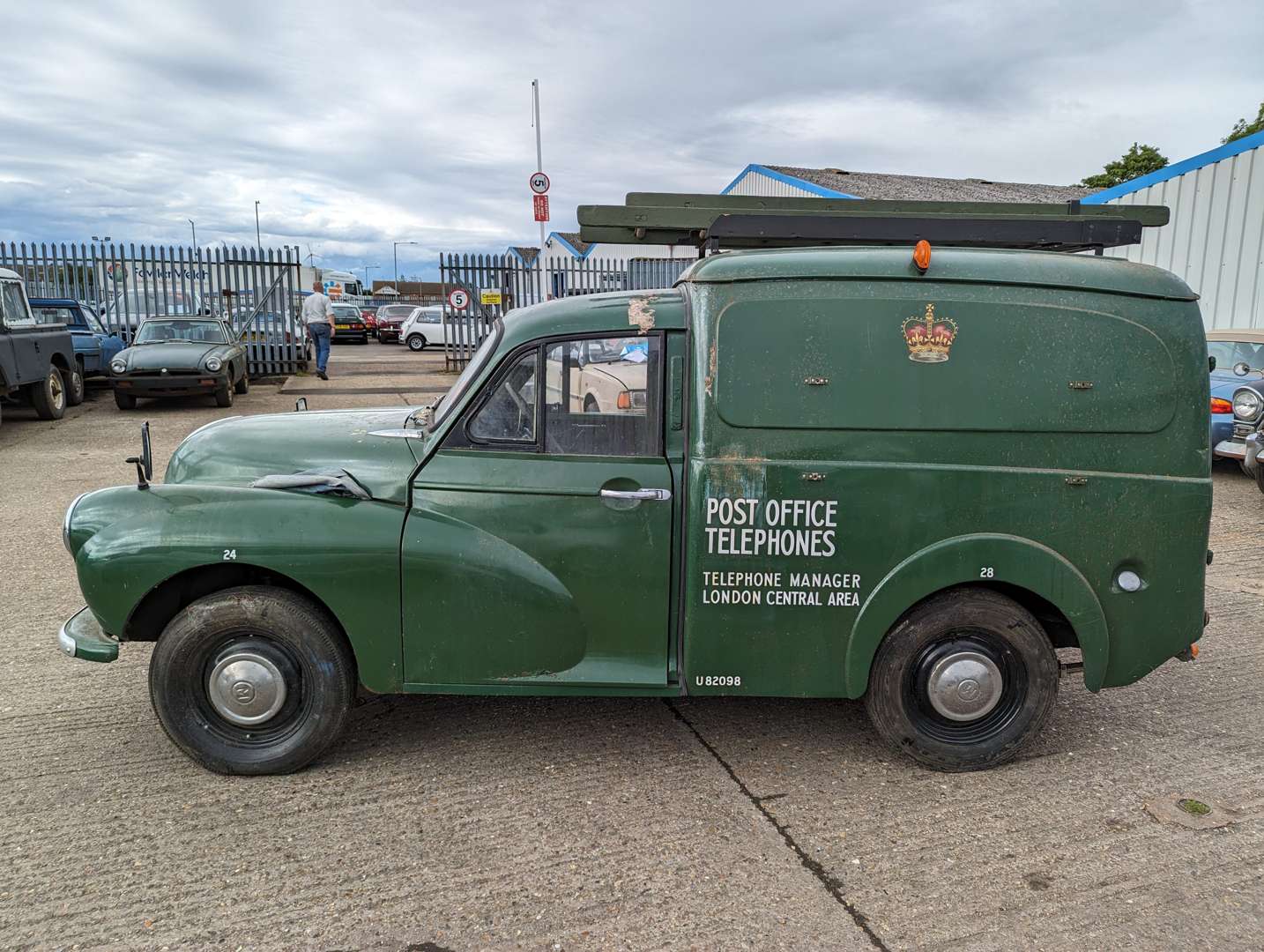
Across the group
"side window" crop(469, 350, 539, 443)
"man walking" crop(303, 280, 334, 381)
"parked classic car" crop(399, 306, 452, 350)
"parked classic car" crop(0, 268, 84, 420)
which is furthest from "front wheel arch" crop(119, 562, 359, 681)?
"parked classic car" crop(399, 306, 452, 350)

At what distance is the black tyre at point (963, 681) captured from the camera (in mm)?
3775

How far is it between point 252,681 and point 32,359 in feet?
38.1

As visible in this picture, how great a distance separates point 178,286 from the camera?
1895 centimetres

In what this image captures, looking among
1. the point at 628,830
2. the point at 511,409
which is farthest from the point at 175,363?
the point at 628,830

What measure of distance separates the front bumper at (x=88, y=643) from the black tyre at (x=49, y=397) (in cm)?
1130

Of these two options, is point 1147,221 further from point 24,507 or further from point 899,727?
point 24,507

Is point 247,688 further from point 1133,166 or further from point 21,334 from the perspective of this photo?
point 1133,166

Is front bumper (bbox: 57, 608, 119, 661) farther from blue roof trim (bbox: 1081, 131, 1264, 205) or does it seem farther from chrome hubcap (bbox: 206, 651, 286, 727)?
blue roof trim (bbox: 1081, 131, 1264, 205)

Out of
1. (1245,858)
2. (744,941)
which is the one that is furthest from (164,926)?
(1245,858)

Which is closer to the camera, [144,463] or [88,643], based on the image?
[88,643]

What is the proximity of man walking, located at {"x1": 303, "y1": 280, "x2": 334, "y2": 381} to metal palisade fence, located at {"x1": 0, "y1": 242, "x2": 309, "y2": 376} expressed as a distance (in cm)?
122

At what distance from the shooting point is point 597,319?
3777 millimetres

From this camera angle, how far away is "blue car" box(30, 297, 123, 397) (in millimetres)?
16234

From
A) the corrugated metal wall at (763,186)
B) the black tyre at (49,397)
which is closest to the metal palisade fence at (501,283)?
the corrugated metal wall at (763,186)
